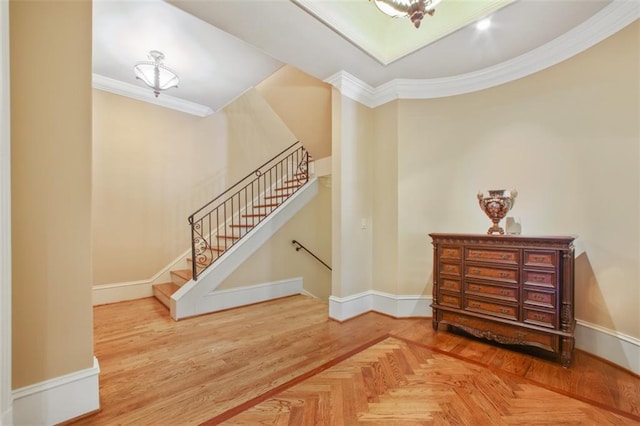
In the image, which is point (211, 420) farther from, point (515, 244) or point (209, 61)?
point (209, 61)

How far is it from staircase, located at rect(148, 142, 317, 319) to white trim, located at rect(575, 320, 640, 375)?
12.0 feet

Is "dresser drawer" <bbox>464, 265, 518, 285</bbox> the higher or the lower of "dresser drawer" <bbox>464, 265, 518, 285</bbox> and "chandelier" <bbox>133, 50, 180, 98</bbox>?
the lower

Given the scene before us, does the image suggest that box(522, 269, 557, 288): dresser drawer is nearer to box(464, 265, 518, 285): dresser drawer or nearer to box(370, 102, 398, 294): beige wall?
box(464, 265, 518, 285): dresser drawer

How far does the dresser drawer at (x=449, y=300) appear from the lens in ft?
9.43

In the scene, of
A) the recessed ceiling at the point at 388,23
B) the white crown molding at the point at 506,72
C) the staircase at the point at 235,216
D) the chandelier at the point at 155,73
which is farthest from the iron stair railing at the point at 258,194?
the recessed ceiling at the point at 388,23

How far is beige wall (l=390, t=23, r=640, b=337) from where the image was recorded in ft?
7.54

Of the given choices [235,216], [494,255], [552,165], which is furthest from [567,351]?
[235,216]

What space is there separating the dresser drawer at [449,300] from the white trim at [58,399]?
2.96m

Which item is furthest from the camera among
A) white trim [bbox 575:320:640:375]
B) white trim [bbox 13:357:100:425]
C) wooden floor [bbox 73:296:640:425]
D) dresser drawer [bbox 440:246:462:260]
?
dresser drawer [bbox 440:246:462:260]

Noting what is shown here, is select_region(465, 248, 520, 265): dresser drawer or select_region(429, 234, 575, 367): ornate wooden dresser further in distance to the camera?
select_region(465, 248, 520, 265): dresser drawer

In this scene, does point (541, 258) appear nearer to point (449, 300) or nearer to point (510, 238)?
point (510, 238)

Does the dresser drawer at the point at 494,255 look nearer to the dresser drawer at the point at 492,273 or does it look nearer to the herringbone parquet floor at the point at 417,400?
the dresser drawer at the point at 492,273

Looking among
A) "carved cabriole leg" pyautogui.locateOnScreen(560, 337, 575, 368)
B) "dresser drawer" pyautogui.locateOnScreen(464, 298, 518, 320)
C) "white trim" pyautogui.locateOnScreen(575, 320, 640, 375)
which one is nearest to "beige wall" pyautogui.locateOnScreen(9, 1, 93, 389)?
"dresser drawer" pyautogui.locateOnScreen(464, 298, 518, 320)

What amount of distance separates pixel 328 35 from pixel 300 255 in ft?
10.4
